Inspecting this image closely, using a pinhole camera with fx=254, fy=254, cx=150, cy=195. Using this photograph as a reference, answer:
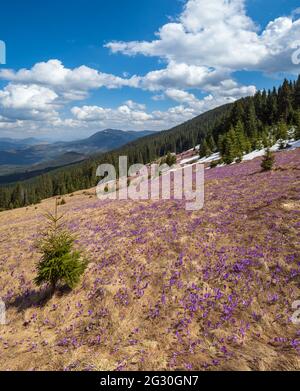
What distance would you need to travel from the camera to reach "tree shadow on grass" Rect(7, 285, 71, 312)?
12031 millimetres

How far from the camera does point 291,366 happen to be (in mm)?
6805

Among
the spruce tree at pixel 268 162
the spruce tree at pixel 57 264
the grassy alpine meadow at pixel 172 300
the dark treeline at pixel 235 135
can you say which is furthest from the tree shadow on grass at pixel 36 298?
the dark treeline at pixel 235 135

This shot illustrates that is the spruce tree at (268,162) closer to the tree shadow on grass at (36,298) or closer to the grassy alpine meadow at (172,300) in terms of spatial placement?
the grassy alpine meadow at (172,300)

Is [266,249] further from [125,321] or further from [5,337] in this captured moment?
[5,337]

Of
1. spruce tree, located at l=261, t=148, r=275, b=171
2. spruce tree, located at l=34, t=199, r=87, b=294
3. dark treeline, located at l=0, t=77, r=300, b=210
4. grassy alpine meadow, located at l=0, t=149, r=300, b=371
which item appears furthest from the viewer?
dark treeline, located at l=0, t=77, r=300, b=210

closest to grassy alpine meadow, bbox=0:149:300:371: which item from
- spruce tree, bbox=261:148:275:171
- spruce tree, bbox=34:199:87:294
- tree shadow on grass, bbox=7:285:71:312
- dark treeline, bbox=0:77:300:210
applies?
tree shadow on grass, bbox=7:285:71:312

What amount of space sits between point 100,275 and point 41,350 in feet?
14.9

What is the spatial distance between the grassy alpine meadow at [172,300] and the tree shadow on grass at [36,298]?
0.06m

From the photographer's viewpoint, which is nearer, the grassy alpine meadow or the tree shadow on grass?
the grassy alpine meadow

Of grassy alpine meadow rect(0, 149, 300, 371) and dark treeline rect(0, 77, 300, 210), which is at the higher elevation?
dark treeline rect(0, 77, 300, 210)

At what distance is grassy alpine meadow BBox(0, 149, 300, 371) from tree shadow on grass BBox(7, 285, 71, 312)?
2.4 inches

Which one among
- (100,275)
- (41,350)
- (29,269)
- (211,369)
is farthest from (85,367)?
(29,269)

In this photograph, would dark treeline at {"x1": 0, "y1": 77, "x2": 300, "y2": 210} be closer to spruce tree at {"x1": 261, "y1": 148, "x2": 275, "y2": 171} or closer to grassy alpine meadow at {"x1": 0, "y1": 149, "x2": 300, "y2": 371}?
spruce tree at {"x1": 261, "y1": 148, "x2": 275, "y2": 171}

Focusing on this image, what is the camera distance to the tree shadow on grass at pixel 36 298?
12.0m
